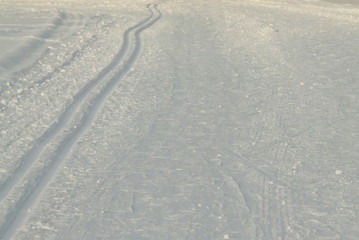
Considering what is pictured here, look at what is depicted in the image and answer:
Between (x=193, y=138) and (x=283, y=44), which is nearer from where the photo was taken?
(x=193, y=138)

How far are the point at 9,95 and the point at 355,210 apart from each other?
477 cm

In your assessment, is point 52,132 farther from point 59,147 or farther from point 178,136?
point 178,136

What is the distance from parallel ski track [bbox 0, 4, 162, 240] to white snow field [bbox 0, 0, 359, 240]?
2 centimetres

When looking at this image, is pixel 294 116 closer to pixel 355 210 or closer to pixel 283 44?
pixel 355 210

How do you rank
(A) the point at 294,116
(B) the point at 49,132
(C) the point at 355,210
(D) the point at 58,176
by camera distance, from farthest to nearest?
(A) the point at 294,116 → (B) the point at 49,132 → (D) the point at 58,176 → (C) the point at 355,210

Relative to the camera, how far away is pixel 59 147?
5883 millimetres

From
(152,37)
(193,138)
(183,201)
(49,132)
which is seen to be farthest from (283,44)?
(183,201)

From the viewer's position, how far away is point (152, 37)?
11672mm

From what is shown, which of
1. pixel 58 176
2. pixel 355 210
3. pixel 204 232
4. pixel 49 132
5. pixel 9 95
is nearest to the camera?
pixel 204 232

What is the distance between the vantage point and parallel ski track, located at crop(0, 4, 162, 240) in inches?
181

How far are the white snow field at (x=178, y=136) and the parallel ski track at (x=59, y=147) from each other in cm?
2

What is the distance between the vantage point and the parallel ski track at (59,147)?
459 centimetres

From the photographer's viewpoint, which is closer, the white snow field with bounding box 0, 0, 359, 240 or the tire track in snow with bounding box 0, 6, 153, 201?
the white snow field with bounding box 0, 0, 359, 240

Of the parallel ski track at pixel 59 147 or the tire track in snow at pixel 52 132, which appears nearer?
the parallel ski track at pixel 59 147
